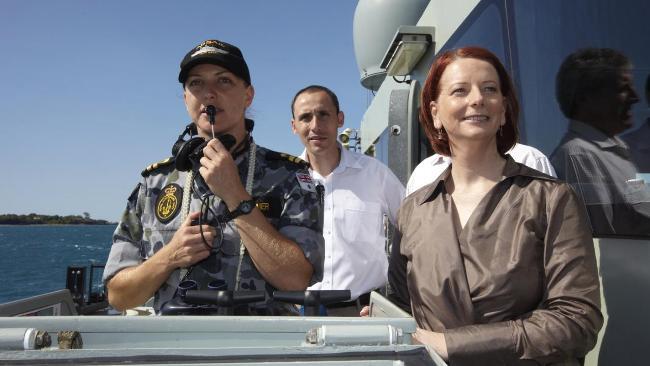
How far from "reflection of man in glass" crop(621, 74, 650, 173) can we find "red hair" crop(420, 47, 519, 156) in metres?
0.39

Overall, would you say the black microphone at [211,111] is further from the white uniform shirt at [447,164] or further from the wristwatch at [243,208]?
the white uniform shirt at [447,164]

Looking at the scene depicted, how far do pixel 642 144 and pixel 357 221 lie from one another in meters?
1.81

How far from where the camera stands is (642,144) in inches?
69.8

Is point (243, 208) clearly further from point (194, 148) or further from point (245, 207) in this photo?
point (194, 148)

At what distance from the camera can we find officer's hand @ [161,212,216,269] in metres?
1.62

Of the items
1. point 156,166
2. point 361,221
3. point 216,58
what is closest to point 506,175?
point 216,58

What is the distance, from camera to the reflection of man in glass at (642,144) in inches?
69.1

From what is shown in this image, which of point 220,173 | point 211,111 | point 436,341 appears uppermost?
point 211,111

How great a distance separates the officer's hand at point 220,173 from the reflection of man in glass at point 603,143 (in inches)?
53.9

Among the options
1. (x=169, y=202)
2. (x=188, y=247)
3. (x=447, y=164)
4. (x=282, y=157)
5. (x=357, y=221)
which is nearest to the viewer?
(x=188, y=247)

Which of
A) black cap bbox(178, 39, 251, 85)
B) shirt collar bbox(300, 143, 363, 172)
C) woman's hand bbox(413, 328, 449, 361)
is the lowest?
woman's hand bbox(413, 328, 449, 361)

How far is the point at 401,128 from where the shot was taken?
3.35 m

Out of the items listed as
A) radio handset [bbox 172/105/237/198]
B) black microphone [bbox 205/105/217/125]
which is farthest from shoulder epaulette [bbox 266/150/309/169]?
black microphone [bbox 205/105/217/125]

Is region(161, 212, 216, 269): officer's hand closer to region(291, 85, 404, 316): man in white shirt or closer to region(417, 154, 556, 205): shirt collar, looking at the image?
region(417, 154, 556, 205): shirt collar
